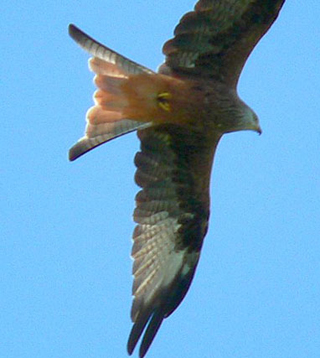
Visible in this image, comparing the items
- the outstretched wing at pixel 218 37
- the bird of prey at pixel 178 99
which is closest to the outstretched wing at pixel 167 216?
the bird of prey at pixel 178 99

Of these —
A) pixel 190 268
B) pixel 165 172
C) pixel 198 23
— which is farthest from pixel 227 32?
pixel 190 268

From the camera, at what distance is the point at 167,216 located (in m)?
8.49

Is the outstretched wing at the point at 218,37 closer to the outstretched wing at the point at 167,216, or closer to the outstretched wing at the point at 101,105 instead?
the outstretched wing at the point at 101,105

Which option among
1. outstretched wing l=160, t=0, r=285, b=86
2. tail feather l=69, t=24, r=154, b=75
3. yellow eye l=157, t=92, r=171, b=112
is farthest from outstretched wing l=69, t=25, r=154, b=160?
outstretched wing l=160, t=0, r=285, b=86

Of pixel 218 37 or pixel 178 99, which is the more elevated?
pixel 218 37

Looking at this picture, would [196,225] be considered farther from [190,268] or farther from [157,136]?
[157,136]

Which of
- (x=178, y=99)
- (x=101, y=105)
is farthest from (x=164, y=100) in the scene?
(x=101, y=105)

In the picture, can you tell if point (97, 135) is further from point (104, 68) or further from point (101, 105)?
point (104, 68)

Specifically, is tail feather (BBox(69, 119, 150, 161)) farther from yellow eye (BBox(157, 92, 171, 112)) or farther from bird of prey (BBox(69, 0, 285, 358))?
yellow eye (BBox(157, 92, 171, 112))

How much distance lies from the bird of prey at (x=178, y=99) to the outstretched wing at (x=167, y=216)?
0.04 feet

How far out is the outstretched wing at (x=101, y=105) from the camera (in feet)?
24.6

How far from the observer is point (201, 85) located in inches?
302

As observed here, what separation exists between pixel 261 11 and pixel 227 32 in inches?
12.8

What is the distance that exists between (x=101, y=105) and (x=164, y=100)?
0.53 meters
